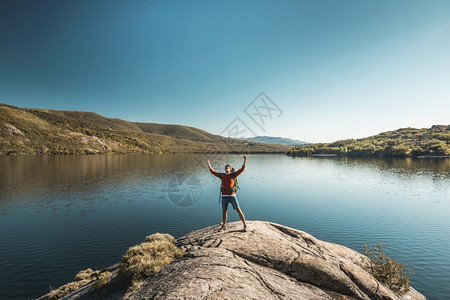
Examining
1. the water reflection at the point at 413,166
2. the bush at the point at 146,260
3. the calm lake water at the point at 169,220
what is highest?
the bush at the point at 146,260

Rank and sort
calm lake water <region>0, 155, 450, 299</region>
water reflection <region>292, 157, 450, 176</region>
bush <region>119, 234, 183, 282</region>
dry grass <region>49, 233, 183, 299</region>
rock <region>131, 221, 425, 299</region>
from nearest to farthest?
rock <region>131, 221, 425, 299</region>, dry grass <region>49, 233, 183, 299</region>, bush <region>119, 234, 183, 282</region>, calm lake water <region>0, 155, 450, 299</region>, water reflection <region>292, 157, 450, 176</region>

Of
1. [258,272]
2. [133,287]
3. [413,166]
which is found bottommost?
[413,166]

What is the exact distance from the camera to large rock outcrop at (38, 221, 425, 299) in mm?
8141

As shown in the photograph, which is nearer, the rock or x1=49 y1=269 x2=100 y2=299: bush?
the rock

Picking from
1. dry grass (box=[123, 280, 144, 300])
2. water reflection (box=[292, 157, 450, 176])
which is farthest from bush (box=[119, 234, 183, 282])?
water reflection (box=[292, 157, 450, 176])

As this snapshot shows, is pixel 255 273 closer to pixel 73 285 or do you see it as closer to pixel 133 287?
pixel 133 287

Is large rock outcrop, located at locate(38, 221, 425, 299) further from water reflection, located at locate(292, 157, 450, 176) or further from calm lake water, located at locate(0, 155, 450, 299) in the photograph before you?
water reflection, located at locate(292, 157, 450, 176)

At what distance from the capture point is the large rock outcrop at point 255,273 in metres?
8.14

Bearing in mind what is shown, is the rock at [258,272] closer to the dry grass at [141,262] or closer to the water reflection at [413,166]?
the dry grass at [141,262]

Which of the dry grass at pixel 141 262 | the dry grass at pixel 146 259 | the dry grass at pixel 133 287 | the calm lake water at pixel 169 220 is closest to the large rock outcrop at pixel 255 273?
the dry grass at pixel 133 287

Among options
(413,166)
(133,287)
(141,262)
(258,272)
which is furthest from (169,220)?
(413,166)

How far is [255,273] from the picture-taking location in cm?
973

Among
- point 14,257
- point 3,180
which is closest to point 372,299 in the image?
point 14,257

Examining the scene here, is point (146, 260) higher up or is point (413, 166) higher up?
point (146, 260)
